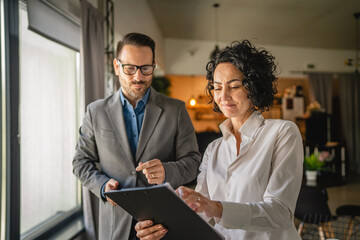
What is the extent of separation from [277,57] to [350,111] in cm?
293

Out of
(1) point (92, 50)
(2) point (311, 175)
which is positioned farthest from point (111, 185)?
(2) point (311, 175)

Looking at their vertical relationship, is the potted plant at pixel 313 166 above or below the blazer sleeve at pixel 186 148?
below

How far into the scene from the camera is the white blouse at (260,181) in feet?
3.17

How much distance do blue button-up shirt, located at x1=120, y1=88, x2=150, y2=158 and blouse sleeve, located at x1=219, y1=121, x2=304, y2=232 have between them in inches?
31.0

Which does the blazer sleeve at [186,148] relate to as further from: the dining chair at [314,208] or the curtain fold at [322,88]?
the curtain fold at [322,88]

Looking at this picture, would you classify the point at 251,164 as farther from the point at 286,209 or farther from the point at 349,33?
the point at 349,33

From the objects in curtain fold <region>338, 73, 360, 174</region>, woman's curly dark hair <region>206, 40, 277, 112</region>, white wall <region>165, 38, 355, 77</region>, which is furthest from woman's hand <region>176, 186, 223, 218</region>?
curtain fold <region>338, 73, 360, 174</region>

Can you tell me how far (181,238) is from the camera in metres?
1.07

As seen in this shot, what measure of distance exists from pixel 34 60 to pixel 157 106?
1317mm

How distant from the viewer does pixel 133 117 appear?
164 cm

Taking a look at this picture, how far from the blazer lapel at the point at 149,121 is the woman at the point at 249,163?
16.7 inches

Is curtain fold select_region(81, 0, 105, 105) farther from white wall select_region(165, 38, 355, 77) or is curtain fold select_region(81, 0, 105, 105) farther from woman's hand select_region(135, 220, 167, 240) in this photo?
white wall select_region(165, 38, 355, 77)

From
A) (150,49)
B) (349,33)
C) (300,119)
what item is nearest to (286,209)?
(150,49)

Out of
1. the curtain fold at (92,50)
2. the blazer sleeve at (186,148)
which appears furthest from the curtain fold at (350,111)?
the blazer sleeve at (186,148)
